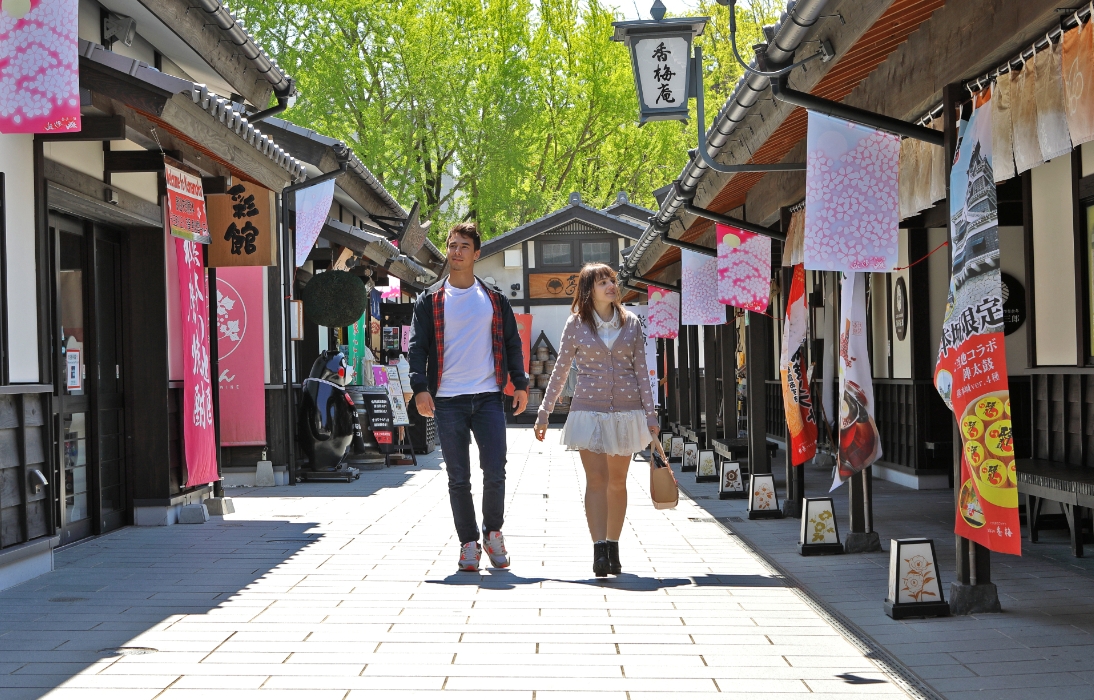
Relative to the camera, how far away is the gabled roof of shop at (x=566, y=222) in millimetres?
30859

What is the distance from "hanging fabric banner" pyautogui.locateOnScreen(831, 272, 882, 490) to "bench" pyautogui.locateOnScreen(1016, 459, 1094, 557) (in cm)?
112

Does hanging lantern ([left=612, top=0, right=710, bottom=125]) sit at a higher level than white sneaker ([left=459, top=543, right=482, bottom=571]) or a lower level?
higher

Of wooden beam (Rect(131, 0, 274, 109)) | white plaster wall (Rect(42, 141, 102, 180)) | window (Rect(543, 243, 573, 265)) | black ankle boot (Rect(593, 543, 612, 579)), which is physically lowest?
black ankle boot (Rect(593, 543, 612, 579))

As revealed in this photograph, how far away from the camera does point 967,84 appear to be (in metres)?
5.60

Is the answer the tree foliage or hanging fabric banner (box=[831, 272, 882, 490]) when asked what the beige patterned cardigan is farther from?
the tree foliage

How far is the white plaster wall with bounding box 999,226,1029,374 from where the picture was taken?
35.4 feet

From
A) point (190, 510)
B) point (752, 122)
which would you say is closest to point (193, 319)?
point (190, 510)

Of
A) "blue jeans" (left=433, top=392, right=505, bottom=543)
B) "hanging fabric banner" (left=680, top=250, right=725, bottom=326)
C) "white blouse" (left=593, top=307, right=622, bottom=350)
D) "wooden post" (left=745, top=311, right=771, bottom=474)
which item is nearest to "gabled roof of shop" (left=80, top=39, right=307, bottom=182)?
"blue jeans" (left=433, top=392, right=505, bottom=543)

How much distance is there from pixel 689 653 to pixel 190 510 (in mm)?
6193

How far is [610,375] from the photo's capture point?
701cm

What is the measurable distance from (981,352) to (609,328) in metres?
2.50

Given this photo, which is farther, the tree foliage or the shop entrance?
the tree foliage

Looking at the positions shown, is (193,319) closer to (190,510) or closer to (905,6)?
(190,510)

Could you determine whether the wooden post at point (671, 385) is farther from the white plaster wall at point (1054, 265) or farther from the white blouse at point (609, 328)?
the white blouse at point (609, 328)
